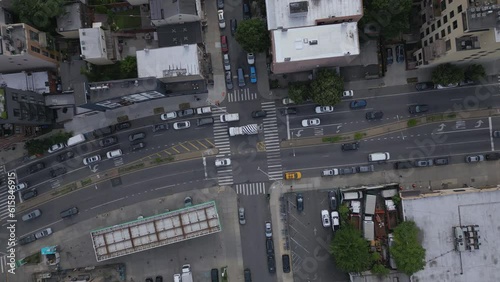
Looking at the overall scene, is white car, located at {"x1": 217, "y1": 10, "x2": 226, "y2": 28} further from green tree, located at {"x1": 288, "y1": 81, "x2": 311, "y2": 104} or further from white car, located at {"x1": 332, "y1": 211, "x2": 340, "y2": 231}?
white car, located at {"x1": 332, "y1": 211, "x2": 340, "y2": 231}

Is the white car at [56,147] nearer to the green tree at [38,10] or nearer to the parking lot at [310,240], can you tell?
the green tree at [38,10]

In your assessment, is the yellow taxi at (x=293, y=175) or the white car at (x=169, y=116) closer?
the yellow taxi at (x=293, y=175)

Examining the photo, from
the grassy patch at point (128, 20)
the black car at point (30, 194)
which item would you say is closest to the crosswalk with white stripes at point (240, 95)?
the grassy patch at point (128, 20)

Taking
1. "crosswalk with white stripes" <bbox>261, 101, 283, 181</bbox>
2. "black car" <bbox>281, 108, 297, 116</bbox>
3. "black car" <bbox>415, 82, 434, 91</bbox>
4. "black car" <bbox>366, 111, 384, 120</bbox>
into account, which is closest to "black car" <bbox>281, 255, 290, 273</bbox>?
"crosswalk with white stripes" <bbox>261, 101, 283, 181</bbox>

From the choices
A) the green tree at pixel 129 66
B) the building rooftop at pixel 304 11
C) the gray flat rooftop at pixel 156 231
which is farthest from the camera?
the green tree at pixel 129 66

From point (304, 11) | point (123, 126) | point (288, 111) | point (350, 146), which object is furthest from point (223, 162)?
point (304, 11)

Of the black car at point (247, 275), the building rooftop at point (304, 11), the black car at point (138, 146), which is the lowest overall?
the black car at point (247, 275)

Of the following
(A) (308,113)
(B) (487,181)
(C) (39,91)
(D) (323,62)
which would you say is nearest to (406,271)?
(B) (487,181)

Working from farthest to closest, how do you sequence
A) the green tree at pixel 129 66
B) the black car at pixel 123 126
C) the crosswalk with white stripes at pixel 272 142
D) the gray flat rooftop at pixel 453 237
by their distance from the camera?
the black car at pixel 123 126 → the crosswalk with white stripes at pixel 272 142 → the green tree at pixel 129 66 → the gray flat rooftop at pixel 453 237
